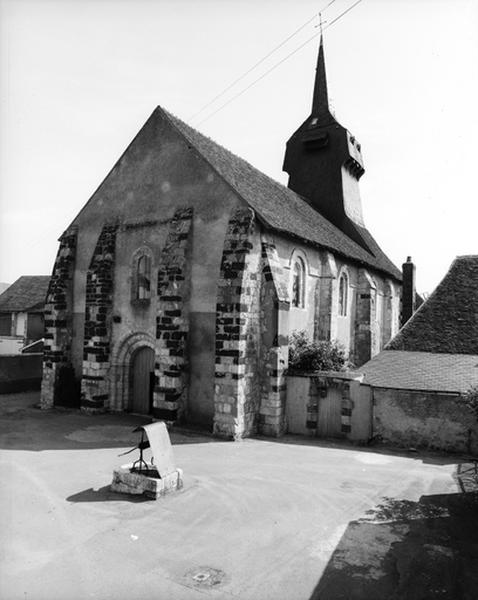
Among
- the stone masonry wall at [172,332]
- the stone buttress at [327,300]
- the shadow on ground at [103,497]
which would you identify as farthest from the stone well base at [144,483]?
the stone buttress at [327,300]

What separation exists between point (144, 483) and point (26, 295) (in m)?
30.3

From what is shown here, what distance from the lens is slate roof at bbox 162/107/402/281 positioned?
15617mm

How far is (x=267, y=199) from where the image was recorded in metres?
17.8

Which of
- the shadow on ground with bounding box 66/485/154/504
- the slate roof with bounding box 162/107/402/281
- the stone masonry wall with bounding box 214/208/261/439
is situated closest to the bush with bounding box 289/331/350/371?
the stone masonry wall with bounding box 214/208/261/439

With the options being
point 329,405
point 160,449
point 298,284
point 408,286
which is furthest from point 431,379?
point 408,286

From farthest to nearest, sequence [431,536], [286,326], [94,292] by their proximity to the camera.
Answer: [94,292] < [286,326] < [431,536]

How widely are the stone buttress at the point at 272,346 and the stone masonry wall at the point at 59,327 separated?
8.11 metres

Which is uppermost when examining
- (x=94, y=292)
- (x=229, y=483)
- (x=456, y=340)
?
(x=94, y=292)

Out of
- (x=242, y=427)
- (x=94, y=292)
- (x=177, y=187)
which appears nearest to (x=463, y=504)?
(x=242, y=427)

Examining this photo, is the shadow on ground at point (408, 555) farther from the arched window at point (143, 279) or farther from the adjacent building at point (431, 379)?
the arched window at point (143, 279)

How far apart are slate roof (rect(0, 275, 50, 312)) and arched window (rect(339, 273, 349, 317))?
862 inches

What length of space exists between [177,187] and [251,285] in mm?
4669

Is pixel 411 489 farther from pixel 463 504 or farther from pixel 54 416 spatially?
pixel 54 416

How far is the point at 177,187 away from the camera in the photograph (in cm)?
1622
